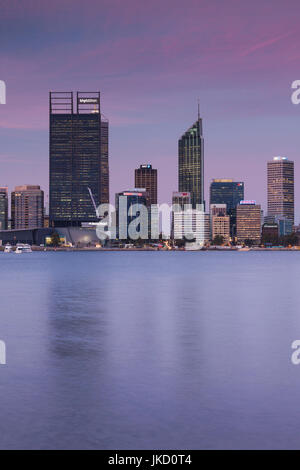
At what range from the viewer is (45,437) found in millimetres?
15156

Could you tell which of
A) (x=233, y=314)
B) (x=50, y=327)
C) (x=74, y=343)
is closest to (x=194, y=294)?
(x=233, y=314)

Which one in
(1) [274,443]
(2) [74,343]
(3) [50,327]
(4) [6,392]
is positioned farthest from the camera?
(3) [50,327]

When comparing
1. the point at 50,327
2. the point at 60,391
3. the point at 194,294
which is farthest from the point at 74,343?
the point at 194,294

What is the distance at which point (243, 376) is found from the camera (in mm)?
22547

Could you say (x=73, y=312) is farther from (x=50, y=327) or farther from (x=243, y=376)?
(x=243, y=376)

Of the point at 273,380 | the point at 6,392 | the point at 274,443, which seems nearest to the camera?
the point at 274,443

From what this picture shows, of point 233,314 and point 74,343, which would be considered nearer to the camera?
point 74,343
